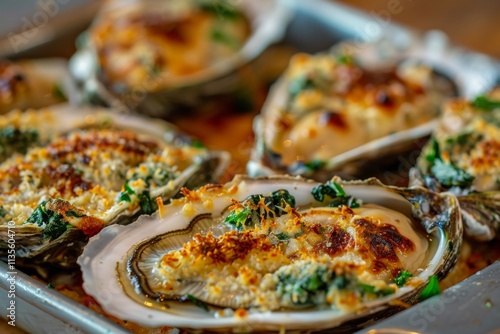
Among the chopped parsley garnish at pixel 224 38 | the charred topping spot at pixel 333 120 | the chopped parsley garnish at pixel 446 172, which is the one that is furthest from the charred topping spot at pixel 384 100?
the chopped parsley garnish at pixel 224 38

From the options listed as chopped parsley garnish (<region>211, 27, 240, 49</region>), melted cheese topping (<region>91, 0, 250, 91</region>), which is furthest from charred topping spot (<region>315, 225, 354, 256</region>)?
chopped parsley garnish (<region>211, 27, 240, 49</region>)

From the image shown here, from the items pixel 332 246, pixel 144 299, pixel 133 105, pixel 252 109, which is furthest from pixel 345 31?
pixel 144 299

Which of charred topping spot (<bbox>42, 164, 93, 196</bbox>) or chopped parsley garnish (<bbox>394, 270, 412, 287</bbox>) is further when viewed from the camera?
charred topping spot (<bbox>42, 164, 93, 196</bbox>)

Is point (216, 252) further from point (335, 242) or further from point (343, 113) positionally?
point (343, 113)

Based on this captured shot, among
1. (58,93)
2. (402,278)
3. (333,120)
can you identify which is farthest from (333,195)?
(58,93)

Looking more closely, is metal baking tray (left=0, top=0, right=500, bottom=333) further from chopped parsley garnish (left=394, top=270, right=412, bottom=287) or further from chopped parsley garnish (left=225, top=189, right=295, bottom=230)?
chopped parsley garnish (left=394, top=270, right=412, bottom=287)
